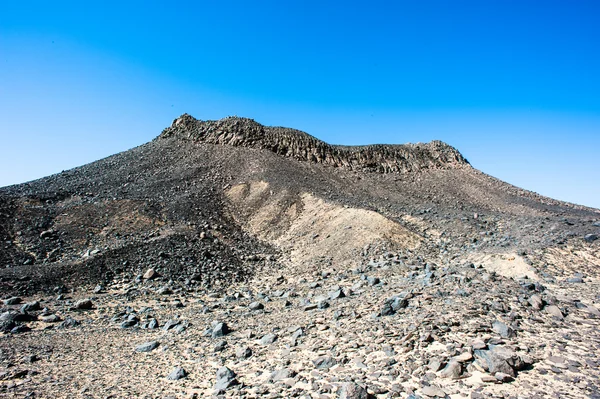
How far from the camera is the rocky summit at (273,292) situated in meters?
4.72

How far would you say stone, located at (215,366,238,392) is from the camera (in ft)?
16.3

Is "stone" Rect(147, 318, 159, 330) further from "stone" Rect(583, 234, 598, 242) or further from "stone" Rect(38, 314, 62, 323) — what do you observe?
"stone" Rect(583, 234, 598, 242)

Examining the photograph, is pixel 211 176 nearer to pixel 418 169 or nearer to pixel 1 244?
pixel 1 244

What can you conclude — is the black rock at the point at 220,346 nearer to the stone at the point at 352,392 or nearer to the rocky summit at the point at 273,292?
the rocky summit at the point at 273,292

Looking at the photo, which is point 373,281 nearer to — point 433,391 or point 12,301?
point 433,391

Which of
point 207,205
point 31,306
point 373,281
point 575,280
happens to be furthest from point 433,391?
point 207,205

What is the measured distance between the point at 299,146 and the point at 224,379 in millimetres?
27307

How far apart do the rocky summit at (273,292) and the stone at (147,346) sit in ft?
0.09

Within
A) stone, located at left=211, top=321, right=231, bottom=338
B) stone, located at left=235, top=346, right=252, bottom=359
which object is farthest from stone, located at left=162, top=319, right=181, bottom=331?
stone, located at left=235, top=346, right=252, bottom=359

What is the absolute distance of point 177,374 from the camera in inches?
218

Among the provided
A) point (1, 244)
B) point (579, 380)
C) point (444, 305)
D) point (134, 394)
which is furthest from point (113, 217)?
point (579, 380)

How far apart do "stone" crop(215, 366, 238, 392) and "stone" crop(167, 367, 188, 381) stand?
1.97 feet

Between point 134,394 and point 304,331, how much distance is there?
2.92m

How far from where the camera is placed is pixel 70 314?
9352mm
